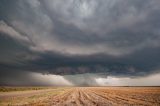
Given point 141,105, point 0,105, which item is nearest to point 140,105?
point 141,105

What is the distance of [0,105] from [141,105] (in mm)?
20592

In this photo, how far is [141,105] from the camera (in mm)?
27766

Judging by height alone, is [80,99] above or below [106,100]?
above

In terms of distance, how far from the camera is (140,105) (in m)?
27.8

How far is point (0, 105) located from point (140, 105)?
805 inches

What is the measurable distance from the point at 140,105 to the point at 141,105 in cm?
15

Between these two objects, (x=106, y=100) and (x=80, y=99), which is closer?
(x=106, y=100)

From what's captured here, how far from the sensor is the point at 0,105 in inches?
1090

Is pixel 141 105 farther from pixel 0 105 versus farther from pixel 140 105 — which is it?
pixel 0 105
